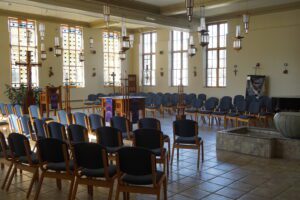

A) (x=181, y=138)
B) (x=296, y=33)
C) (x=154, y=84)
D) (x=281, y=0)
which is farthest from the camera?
(x=154, y=84)

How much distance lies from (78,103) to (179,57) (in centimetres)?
551

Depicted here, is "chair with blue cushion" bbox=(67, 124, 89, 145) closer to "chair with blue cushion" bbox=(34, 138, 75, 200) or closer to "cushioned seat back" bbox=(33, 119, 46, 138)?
"cushioned seat back" bbox=(33, 119, 46, 138)

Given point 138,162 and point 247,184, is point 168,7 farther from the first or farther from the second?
point 138,162

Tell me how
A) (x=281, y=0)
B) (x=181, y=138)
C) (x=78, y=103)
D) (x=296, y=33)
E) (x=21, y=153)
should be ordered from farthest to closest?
(x=78, y=103)
(x=296, y=33)
(x=281, y=0)
(x=181, y=138)
(x=21, y=153)

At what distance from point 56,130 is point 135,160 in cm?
238

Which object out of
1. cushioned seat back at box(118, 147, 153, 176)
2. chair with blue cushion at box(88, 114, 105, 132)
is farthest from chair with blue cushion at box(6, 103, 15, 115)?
cushioned seat back at box(118, 147, 153, 176)

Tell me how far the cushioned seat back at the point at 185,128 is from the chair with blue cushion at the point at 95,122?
1643mm

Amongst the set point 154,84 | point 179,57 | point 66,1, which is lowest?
point 154,84

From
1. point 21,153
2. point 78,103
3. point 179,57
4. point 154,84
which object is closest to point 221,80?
point 179,57

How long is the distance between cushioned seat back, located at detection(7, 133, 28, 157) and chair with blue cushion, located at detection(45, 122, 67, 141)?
2.93 feet

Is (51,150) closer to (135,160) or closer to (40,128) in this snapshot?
(135,160)

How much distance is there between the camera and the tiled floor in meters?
4.21

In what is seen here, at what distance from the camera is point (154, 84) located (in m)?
16.7

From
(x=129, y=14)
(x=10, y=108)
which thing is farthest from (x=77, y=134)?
(x=129, y=14)
